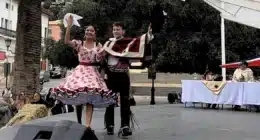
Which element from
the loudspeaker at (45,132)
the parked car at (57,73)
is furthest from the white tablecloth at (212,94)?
the parked car at (57,73)

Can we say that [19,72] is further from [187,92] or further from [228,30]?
[228,30]

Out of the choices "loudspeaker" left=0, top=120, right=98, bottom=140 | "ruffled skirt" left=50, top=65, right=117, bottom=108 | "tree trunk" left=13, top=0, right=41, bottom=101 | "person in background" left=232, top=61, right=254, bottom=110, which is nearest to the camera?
"loudspeaker" left=0, top=120, right=98, bottom=140

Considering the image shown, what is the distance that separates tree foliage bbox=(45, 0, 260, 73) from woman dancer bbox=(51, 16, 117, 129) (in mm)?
16820

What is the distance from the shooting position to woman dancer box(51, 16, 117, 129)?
220 inches

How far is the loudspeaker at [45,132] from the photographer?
206 cm

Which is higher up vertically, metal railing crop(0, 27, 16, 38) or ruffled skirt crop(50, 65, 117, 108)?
metal railing crop(0, 27, 16, 38)

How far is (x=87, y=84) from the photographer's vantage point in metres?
5.59

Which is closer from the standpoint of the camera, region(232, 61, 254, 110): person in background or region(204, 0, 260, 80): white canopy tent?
region(232, 61, 254, 110): person in background

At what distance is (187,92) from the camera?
1395 centimetres

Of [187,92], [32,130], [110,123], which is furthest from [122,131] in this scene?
[187,92]

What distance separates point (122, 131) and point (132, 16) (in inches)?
710

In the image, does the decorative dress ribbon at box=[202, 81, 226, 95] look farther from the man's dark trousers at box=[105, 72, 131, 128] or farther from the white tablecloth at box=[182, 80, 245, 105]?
the man's dark trousers at box=[105, 72, 131, 128]

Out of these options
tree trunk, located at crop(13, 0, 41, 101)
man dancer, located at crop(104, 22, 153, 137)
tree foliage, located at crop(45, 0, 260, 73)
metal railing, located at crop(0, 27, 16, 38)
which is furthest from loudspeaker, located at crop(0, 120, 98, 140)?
metal railing, located at crop(0, 27, 16, 38)

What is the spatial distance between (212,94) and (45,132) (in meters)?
11.7
